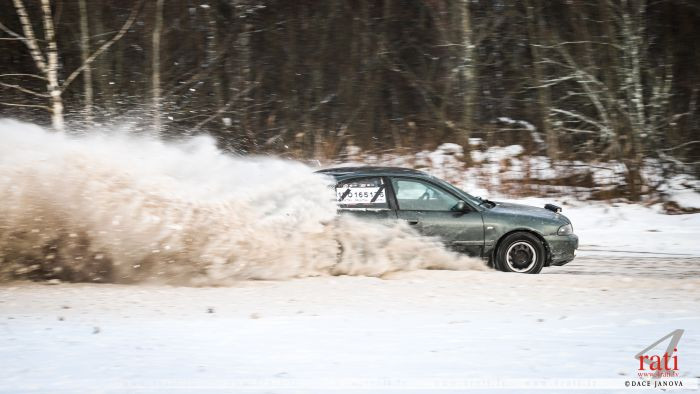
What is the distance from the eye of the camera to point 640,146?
17844 millimetres

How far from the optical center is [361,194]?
368 inches

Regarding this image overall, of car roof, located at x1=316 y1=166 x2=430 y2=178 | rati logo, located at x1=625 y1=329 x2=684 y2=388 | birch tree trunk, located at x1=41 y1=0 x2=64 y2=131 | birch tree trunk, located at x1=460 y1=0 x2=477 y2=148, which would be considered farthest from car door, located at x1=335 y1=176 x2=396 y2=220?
birch tree trunk, located at x1=460 y1=0 x2=477 y2=148

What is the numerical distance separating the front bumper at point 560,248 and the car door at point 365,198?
6.97 ft

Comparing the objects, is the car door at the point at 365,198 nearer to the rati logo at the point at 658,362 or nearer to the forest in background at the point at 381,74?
the rati logo at the point at 658,362

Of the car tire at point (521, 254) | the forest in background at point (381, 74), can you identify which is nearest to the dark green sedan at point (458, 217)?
the car tire at point (521, 254)

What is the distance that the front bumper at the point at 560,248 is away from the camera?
9.59 meters

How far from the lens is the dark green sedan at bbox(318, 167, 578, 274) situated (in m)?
9.34

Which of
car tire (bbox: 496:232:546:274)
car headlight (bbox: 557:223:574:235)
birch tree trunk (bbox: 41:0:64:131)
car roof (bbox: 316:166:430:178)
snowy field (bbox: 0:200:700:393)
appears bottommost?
snowy field (bbox: 0:200:700:393)

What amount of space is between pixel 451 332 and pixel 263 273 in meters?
3.38

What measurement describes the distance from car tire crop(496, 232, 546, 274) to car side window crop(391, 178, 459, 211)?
0.88 m

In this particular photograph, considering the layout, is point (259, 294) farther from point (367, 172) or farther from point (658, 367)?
point (658, 367)

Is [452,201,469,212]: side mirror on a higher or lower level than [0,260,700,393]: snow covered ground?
higher

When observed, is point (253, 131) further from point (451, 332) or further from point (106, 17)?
point (451, 332)

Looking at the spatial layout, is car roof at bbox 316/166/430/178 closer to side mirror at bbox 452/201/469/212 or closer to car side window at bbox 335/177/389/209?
car side window at bbox 335/177/389/209
